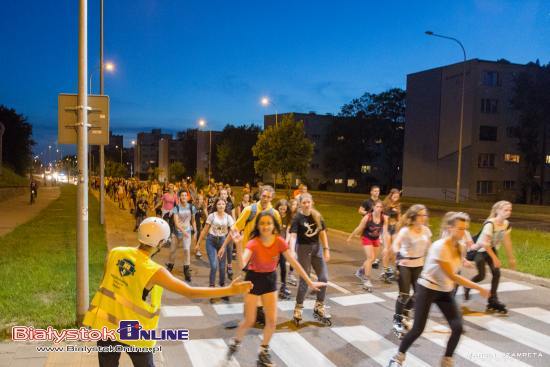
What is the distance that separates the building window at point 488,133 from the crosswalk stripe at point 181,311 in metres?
49.2

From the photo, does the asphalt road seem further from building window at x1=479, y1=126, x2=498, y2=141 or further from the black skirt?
building window at x1=479, y1=126, x2=498, y2=141

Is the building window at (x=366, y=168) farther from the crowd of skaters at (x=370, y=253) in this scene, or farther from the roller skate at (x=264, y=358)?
the roller skate at (x=264, y=358)

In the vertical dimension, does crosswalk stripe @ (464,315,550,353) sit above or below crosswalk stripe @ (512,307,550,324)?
above

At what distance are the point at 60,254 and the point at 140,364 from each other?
1047cm

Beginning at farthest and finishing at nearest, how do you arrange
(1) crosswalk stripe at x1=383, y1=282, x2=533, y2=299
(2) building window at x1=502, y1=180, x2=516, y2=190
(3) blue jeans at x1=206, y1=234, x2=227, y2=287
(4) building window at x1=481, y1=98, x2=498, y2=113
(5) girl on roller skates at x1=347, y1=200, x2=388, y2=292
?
(2) building window at x1=502, y1=180, x2=516, y2=190
(4) building window at x1=481, y1=98, x2=498, y2=113
(5) girl on roller skates at x1=347, y1=200, x2=388, y2=292
(1) crosswalk stripe at x1=383, y1=282, x2=533, y2=299
(3) blue jeans at x1=206, y1=234, x2=227, y2=287

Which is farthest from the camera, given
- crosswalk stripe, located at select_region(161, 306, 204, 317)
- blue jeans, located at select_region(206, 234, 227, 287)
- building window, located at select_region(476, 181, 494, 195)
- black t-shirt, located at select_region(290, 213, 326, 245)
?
building window, located at select_region(476, 181, 494, 195)

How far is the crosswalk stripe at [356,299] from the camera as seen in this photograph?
828cm

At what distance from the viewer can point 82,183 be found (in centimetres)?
652

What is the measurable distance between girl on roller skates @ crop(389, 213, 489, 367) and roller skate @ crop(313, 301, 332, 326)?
2009 mm

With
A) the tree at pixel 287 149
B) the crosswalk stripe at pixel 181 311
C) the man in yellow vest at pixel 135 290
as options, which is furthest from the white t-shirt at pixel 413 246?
the tree at pixel 287 149

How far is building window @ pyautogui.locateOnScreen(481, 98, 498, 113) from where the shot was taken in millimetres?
50344

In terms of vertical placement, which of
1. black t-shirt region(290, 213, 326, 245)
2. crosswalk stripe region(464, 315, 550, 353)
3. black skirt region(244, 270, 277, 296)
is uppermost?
black t-shirt region(290, 213, 326, 245)

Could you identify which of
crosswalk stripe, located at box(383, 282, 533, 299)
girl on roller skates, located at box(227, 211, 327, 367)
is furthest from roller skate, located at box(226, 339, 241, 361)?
crosswalk stripe, located at box(383, 282, 533, 299)

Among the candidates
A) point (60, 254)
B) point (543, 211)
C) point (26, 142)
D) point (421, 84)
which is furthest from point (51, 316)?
point (26, 142)
